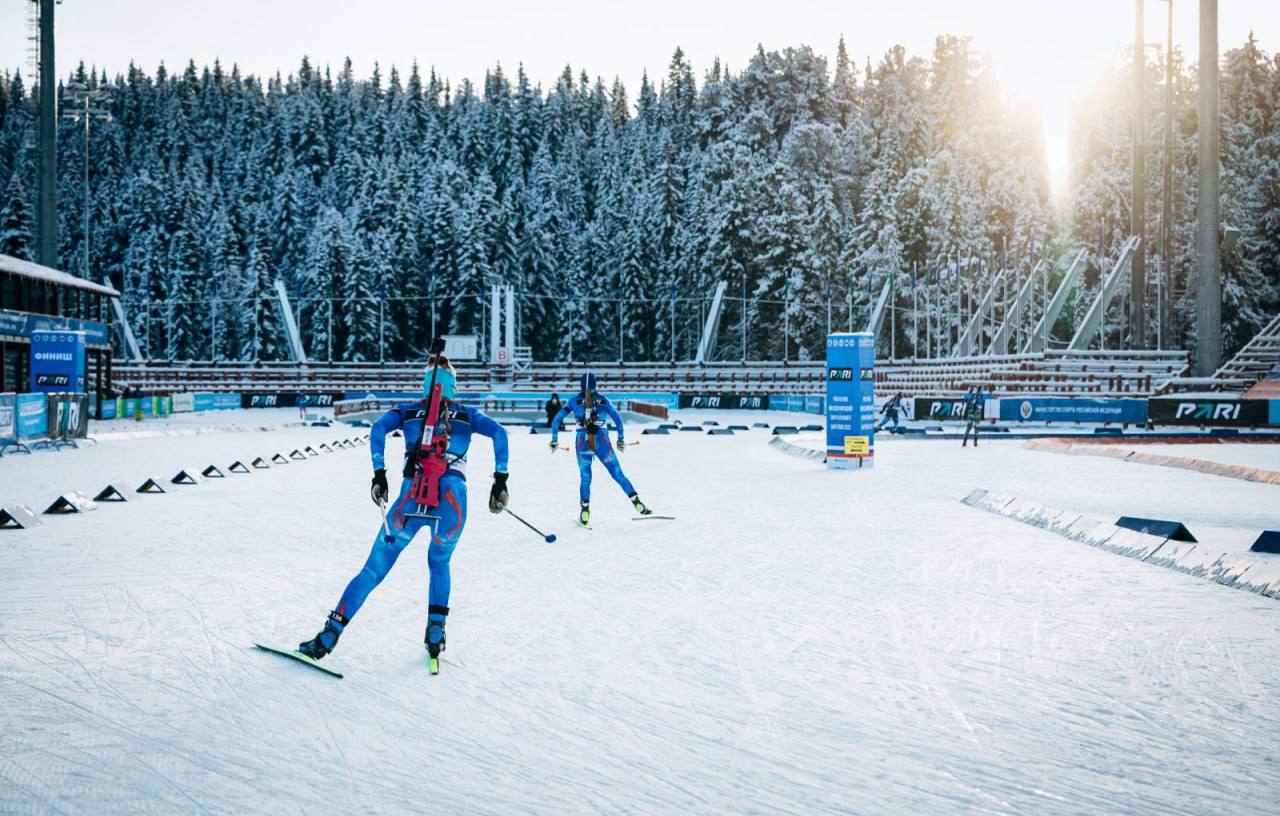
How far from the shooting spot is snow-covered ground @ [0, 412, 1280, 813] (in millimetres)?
4785

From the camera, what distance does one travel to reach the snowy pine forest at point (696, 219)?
84.1m

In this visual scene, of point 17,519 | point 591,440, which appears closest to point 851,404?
point 591,440

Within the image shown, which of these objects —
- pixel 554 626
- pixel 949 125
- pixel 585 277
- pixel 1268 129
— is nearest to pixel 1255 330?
pixel 1268 129

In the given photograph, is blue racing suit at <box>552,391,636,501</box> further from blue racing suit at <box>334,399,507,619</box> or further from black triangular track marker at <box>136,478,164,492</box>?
black triangular track marker at <box>136,478,164,492</box>

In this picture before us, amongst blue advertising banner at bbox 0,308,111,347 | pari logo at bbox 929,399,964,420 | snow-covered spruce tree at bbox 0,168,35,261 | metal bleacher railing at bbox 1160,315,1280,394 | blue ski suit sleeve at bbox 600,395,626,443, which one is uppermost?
snow-covered spruce tree at bbox 0,168,35,261

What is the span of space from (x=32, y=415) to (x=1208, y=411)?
36.1 m

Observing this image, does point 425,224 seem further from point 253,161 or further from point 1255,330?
point 1255,330

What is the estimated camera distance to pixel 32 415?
93.5 ft

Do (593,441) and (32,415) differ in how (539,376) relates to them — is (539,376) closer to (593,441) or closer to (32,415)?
(32,415)

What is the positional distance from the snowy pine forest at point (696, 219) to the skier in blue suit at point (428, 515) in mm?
59350

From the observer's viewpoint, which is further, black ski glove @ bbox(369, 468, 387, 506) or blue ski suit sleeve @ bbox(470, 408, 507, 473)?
blue ski suit sleeve @ bbox(470, 408, 507, 473)

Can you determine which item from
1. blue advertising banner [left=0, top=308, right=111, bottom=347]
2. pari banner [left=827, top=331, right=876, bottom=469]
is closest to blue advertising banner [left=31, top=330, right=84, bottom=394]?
blue advertising banner [left=0, top=308, right=111, bottom=347]

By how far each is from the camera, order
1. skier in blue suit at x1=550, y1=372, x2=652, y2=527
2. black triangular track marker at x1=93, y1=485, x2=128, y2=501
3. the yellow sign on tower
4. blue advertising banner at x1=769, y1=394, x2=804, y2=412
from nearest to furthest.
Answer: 1. skier in blue suit at x1=550, y1=372, x2=652, y2=527
2. black triangular track marker at x1=93, y1=485, x2=128, y2=501
3. the yellow sign on tower
4. blue advertising banner at x1=769, y1=394, x2=804, y2=412

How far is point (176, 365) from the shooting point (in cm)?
7850
